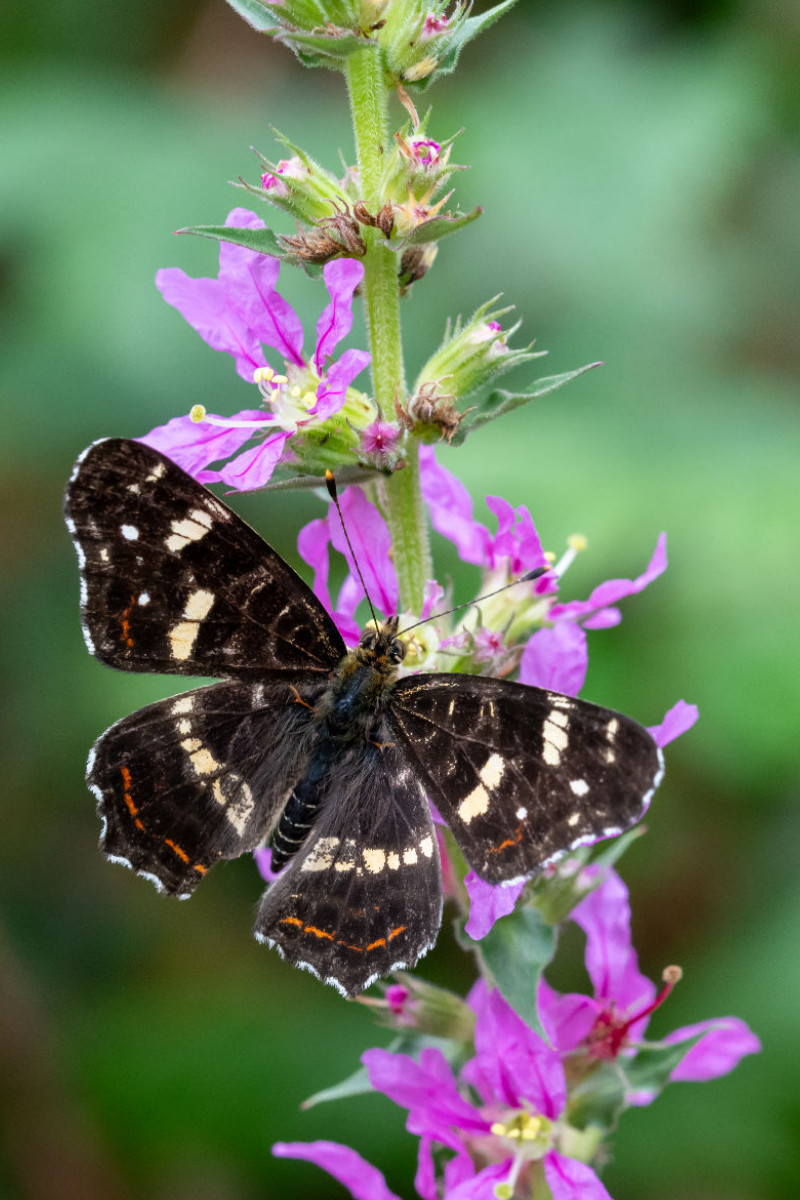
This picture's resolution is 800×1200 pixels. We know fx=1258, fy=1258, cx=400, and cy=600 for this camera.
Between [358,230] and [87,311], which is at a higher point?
[87,311]

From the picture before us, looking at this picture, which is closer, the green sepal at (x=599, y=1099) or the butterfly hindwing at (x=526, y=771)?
the butterfly hindwing at (x=526, y=771)

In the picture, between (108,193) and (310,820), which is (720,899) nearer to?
(310,820)

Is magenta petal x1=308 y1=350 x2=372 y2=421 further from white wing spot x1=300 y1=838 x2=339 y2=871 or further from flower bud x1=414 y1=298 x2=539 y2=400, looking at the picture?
white wing spot x1=300 y1=838 x2=339 y2=871

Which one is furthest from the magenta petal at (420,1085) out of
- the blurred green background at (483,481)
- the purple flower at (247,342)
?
the blurred green background at (483,481)

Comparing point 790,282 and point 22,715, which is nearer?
point 22,715

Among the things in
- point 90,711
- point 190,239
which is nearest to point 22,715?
point 90,711

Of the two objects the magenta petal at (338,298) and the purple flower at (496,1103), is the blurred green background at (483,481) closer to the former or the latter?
the purple flower at (496,1103)

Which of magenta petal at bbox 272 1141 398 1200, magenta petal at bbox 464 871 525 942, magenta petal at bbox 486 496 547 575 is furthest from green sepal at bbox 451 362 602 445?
magenta petal at bbox 272 1141 398 1200
